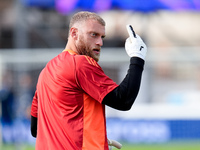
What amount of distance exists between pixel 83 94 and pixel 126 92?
13.2 inches

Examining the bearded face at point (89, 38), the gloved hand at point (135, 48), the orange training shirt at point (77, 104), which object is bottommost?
the orange training shirt at point (77, 104)

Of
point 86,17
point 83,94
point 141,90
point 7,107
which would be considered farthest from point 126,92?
point 141,90

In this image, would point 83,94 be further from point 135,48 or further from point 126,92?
point 135,48

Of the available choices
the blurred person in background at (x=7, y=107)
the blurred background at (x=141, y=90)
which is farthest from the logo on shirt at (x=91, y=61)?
the blurred person in background at (x=7, y=107)

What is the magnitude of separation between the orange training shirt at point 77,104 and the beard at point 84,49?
134 mm

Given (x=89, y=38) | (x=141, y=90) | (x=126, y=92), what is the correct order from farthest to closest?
(x=141, y=90)
(x=89, y=38)
(x=126, y=92)

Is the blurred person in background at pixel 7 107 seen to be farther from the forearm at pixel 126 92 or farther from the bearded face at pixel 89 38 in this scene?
the forearm at pixel 126 92

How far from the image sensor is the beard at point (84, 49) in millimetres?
3553

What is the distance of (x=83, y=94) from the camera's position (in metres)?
3.38

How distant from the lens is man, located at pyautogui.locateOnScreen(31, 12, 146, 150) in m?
3.27

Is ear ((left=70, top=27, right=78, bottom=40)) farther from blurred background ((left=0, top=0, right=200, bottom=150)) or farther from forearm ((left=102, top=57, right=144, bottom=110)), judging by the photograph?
blurred background ((left=0, top=0, right=200, bottom=150))

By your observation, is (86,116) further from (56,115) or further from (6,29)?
(6,29)

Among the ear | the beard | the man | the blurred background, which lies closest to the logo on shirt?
the man

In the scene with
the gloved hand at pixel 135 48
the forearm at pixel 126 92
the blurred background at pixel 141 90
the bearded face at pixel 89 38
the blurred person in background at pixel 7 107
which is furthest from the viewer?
the blurred background at pixel 141 90
